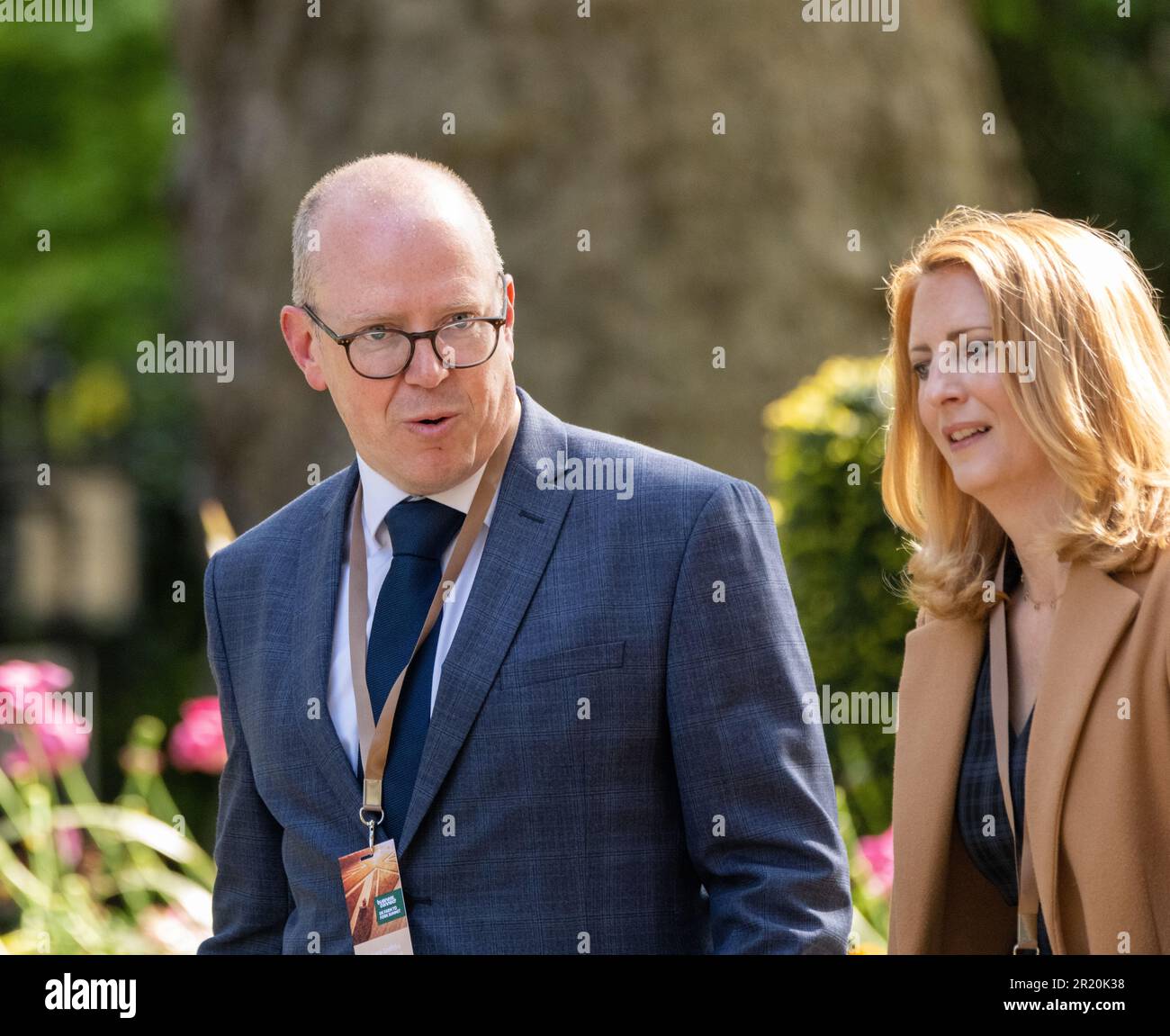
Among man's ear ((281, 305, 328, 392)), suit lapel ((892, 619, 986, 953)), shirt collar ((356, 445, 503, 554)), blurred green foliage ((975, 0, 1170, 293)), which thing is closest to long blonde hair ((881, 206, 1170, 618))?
suit lapel ((892, 619, 986, 953))

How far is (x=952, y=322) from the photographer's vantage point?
3.23 metres

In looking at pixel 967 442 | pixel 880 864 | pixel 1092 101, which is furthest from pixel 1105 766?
pixel 1092 101

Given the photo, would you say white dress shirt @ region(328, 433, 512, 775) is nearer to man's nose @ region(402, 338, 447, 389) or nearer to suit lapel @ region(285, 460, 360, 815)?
suit lapel @ region(285, 460, 360, 815)

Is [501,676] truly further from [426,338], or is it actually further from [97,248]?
[97,248]

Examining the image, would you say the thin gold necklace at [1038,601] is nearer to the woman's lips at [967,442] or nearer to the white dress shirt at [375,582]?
the woman's lips at [967,442]

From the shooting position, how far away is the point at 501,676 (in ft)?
9.32

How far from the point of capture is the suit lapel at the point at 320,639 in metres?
2.94

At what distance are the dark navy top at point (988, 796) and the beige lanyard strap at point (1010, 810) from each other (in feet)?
0.05

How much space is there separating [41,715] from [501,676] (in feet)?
11.8

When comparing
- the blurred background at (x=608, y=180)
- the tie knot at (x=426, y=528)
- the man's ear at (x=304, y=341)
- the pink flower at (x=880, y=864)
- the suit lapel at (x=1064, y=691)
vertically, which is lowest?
the pink flower at (x=880, y=864)

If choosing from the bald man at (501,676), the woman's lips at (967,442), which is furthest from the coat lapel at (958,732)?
the bald man at (501,676)

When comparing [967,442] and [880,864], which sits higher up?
[967,442]

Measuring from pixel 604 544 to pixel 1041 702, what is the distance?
3.07 feet
